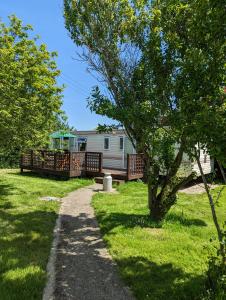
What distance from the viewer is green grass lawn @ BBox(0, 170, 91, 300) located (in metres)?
4.96

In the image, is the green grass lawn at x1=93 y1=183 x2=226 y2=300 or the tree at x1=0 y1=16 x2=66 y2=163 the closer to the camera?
the green grass lawn at x1=93 y1=183 x2=226 y2=300

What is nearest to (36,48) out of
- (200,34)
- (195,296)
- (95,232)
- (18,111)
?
(18,111)

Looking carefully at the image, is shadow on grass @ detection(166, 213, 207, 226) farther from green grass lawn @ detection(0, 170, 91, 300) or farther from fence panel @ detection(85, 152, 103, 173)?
fence panel @ detection(85, 152, 103, 173)

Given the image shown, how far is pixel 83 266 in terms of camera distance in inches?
237

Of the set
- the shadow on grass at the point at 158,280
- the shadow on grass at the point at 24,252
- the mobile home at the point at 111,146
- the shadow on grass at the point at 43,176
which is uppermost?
the mobile home at the point at 111,146

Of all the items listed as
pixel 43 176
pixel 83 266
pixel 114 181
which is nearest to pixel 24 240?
pixel 83 266

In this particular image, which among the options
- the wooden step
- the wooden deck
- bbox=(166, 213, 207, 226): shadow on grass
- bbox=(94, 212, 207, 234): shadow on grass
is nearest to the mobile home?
the wooden deck

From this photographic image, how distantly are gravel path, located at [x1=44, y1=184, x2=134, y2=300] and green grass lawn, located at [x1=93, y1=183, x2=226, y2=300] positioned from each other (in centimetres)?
23

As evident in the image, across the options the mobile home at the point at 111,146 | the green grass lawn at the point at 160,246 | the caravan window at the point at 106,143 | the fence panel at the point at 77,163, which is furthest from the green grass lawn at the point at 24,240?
the caravan window at the point at 106,143

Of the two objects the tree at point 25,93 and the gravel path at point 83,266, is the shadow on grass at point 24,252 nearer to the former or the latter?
the gravel path at point 83,266

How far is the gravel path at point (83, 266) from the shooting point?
193 inches

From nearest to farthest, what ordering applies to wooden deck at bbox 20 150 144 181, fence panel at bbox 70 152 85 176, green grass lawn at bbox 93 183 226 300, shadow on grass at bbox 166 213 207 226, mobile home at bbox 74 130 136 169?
green grass lawn at bbox 93 183 226 300 → shadow on grass at bbox 166 213 207 226 → wooden deck at bbox 20 150 144 181 → fence panel at bbox 70 152 85 176 → mobile home at bbox 74 130 136 169

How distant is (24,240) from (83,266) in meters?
1.97

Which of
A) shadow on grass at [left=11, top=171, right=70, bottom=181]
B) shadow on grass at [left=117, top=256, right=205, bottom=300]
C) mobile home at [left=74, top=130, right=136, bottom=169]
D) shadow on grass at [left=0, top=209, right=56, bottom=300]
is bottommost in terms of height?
shadow on grass at [left=117, top=256, right=205, bottom=300]
